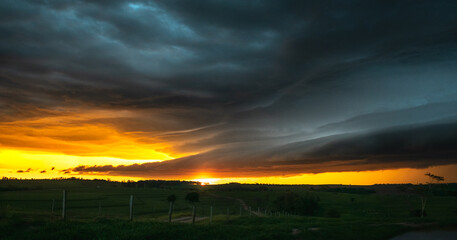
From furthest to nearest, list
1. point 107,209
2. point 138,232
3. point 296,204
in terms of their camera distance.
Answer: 1. point 296,204
2. point 107,209
3. point 138,232

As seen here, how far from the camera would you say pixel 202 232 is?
23.3 metres

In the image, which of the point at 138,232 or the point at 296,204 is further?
the point at 296,204

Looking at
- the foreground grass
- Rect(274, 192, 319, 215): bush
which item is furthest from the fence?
the foreground grass

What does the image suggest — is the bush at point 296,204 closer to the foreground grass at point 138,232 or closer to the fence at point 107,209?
the fence at point 107,209

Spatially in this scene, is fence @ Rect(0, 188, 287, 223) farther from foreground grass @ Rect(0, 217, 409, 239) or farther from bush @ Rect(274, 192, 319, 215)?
foreground grass @ Rect(0, 217, 409, 239)

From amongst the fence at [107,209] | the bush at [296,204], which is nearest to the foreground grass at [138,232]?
the fence at [107,209]

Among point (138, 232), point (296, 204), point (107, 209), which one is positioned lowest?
point (107, 209)

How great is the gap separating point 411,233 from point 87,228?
2671 centimetres

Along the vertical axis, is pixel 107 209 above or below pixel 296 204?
below

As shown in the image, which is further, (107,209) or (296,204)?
(296,204)

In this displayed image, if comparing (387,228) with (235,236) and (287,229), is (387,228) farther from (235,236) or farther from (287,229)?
(235,236)

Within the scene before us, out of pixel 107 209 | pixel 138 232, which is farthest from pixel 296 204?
pixel 138 232

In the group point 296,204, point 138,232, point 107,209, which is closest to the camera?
point 138,232

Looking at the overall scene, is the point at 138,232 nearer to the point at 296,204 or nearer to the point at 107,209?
the point at 107,209
